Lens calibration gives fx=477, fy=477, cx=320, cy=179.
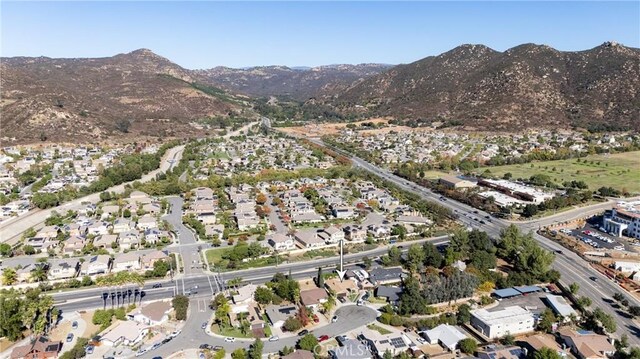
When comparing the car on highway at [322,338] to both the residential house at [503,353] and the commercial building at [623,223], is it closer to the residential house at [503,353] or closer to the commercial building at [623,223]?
the residential house at [503,353]

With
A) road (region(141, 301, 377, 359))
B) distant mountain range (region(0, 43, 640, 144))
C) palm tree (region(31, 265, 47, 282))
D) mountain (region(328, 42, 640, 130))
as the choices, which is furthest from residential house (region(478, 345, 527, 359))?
mountain (region(328, 42, 640, 130))

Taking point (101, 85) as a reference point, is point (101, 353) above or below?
below

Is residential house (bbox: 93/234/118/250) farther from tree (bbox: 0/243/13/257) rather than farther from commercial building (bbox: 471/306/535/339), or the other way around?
commercial building (bbox: 471/306/535/339)

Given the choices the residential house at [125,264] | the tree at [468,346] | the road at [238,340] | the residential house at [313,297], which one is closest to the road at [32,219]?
the residential house at [125,264]

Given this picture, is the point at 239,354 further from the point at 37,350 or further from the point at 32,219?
the point at 32,219

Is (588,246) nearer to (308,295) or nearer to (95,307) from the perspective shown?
(308,295)

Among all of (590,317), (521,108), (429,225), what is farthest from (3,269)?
(521,108)

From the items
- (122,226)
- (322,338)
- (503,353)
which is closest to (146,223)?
(122,226)
